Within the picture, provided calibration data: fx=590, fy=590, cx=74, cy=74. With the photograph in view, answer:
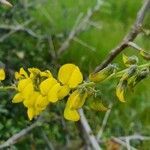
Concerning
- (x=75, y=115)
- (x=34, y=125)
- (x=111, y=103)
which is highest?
(x=75, y=115)

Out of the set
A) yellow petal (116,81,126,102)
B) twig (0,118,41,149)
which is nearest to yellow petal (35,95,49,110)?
yellow petal (116,81,126,102)

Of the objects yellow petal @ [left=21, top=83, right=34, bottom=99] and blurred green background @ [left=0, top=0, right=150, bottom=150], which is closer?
yellow petal @ [left=21, top=83, right=34, bottom=99]

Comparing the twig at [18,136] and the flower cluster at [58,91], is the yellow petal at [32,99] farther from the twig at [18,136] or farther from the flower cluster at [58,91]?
the twig at [18,136]

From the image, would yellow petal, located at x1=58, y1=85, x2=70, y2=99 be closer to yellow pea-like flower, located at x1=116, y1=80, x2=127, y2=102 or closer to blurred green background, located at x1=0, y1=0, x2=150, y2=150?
yellow pea-like flower, located at x1=116, y1=80, x2=127, y2=102

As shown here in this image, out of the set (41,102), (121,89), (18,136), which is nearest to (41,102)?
(41,102)

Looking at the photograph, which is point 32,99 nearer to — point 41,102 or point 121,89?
point 41,102

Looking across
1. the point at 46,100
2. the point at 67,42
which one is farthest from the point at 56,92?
the point at 67,42

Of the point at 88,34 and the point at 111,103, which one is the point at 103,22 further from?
the point at 111,103
